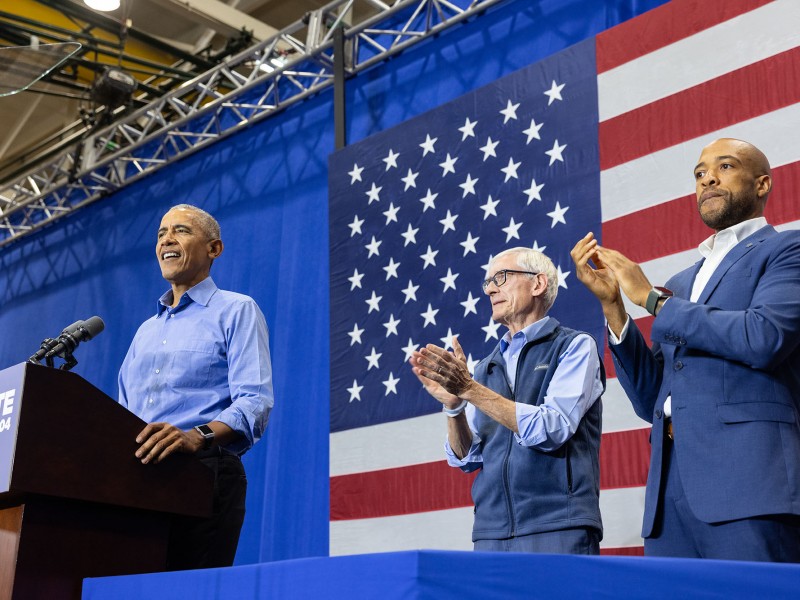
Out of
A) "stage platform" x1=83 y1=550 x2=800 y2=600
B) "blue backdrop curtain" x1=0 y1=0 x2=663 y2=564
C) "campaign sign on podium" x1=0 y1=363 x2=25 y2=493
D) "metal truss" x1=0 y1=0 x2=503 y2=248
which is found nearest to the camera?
"stage platform" x1=83 y1=550 x2=800 y2=600

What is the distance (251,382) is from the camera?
212cm

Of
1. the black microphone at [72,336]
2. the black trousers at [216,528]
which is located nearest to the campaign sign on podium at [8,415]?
the black microphone at [72,336]

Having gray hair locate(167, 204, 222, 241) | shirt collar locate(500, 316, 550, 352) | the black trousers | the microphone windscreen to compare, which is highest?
gray hair locate(167, 204, 222, 241)

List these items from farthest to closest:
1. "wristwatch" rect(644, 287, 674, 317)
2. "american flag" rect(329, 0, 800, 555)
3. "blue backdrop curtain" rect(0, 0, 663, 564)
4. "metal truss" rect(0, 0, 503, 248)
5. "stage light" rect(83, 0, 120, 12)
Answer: "stage light" rect(83, 0, 120, 12)
"metal truss" rect(0, 0, 503, 248)
"blue backdrop curtain" rect(0, 0, 663, 564)
"american flag" rect(329, 0, 800, 555)
"wristwatch" rect(644, 287, 674, 317)

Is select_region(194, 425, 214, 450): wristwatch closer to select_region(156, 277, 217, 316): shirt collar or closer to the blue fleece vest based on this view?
select_region(156, 277, 217, 316): shirt collar

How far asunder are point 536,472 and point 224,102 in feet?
14.2

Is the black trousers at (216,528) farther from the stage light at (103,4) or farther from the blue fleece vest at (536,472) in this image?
the stage light at (103,4)

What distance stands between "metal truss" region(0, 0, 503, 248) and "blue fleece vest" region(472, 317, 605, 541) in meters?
2.71

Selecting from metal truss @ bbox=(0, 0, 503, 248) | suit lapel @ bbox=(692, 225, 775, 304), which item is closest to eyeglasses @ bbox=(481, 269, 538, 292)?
suit lapel @ bbox=(692, 225, 775, 304)

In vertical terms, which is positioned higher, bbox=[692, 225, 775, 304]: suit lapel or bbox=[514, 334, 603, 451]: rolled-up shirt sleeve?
bbox=[692, 225, 775, 304]: suit lapel

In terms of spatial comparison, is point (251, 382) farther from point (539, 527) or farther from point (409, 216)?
point (409, 216)

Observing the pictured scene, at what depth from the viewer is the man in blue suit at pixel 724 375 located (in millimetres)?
1711

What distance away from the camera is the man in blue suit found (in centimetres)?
171

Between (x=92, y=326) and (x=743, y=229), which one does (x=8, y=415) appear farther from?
(x=743, y=229)
